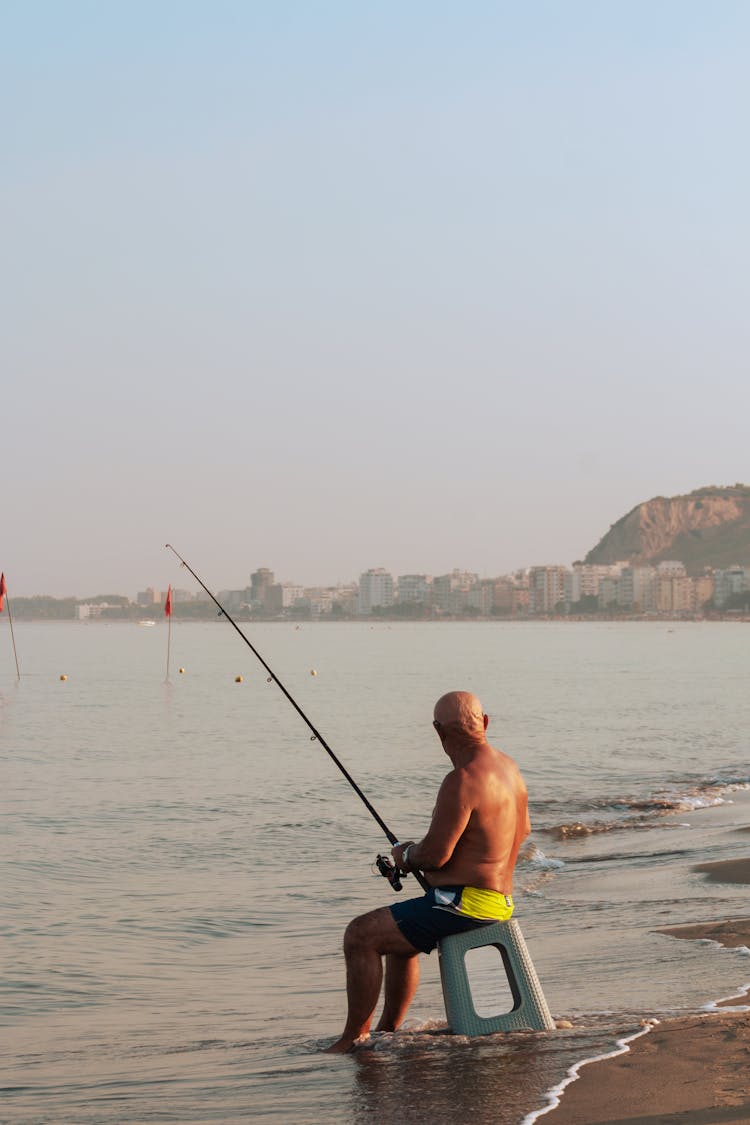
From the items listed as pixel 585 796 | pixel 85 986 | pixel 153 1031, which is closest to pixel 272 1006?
pixel 153 1031

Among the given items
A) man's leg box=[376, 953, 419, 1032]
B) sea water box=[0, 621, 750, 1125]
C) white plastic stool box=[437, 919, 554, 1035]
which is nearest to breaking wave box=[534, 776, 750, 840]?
sea water box=[0, 621, 750, 1125]

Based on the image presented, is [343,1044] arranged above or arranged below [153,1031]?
above

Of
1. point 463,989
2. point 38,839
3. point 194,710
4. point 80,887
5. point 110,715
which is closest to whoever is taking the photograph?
point 463,989

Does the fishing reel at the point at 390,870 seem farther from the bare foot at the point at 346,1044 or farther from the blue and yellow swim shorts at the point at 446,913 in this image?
the bare foot at the point at 346,1044

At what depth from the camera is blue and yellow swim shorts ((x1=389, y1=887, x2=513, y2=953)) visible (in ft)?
15.5

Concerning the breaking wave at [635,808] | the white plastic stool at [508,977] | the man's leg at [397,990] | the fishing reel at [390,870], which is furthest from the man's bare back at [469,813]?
the breaking wave at [635,808]

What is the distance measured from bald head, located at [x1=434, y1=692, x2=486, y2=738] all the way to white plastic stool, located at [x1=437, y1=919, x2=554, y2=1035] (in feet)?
2.40

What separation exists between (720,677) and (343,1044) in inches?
2106

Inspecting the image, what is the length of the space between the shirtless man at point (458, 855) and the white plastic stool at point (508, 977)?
0.05 metres

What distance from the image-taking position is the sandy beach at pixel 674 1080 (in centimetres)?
373

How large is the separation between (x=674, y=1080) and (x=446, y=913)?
102cm

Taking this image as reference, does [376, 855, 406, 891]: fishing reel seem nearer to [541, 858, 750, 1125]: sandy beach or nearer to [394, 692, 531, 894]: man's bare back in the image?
[394, 692, 531, 894]: man's bare back

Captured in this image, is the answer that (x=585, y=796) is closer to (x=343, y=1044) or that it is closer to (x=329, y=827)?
(x=329, y=827)

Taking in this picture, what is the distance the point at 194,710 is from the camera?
40.2 meters
